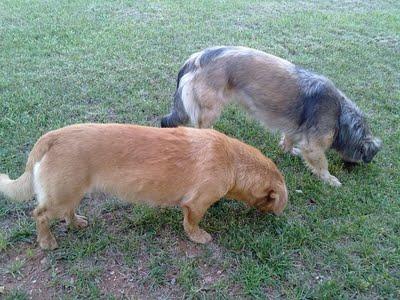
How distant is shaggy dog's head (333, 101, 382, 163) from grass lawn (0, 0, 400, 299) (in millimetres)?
235

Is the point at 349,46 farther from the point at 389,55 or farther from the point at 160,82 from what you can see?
the point at 160,82

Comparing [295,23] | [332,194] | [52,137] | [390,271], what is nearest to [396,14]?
[295,23]

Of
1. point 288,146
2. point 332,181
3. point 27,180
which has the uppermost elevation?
point 27,180

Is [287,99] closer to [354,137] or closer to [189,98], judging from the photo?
[354,137]

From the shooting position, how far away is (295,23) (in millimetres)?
9281

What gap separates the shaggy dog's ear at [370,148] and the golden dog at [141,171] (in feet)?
5.13

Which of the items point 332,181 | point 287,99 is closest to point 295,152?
point 332,181

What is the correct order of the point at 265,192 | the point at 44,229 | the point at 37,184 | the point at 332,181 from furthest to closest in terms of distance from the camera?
the point at 332,181 → the point at 265,192 → the point at 44,229 → the point at 37,184

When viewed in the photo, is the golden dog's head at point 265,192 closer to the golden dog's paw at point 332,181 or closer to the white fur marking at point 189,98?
the golden dog's paw at point 332,181

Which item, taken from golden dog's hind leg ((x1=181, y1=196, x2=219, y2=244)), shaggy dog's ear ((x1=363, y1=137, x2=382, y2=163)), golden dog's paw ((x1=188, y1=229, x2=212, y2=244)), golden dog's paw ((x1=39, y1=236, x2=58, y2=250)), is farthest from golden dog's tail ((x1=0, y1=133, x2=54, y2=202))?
shaggy dog's ear ((x1=363, y1=137, x2=382, y2=163))

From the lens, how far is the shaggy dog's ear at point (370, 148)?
4.70 meters

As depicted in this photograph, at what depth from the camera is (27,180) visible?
3268 millimetres

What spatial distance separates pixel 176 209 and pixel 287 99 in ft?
5.92

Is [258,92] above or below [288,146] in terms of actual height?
above
